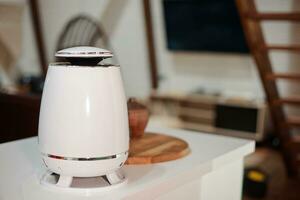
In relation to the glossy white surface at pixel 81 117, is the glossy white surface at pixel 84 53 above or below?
above

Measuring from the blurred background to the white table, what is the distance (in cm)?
190

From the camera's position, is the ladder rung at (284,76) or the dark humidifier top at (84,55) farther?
the ladder rung at (284,76)

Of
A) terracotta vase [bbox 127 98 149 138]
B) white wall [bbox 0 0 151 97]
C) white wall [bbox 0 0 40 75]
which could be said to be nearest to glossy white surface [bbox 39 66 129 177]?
terracotta vase [bbox 127 98 149 138]

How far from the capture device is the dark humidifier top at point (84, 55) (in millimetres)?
954

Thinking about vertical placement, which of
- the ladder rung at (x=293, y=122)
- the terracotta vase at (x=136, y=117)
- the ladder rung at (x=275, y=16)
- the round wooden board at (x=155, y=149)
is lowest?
the ladder rung at (x=293, y=122)

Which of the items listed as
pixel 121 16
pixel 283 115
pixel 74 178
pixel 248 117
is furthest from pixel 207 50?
pixel 74 178

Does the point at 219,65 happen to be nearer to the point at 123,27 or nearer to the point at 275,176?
Answer: the point at 123,27

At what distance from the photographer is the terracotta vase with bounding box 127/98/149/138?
52.2 inches

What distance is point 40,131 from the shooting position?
1000 millimetres

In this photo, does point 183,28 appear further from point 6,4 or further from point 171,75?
point 6,4

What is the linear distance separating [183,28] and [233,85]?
0.97 m

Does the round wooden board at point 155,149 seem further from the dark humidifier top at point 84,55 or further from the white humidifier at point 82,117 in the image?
the dark humidifier top at point 84,55

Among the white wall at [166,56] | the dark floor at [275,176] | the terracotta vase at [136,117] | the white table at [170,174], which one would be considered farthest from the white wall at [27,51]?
the terracotta vase at [136,117]

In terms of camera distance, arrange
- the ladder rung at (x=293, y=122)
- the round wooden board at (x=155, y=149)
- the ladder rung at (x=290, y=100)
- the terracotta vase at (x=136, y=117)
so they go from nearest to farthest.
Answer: the round wooden board at (x=155, y=149)
the terracotta vase at (x=136, y=117)
the ladder rung at (x=290, y=100)
the ladder rung at (x=293, y=122)
